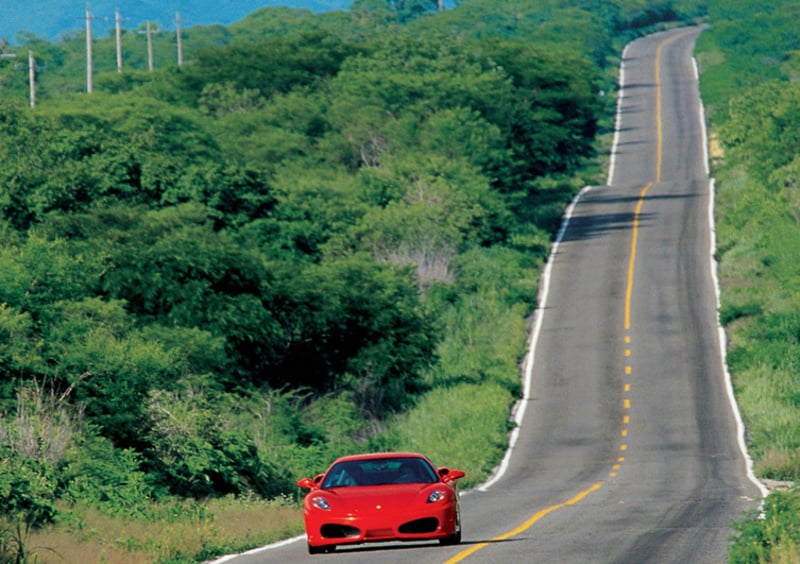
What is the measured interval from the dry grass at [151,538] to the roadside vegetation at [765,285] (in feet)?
23.1

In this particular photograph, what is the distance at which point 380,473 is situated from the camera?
71.6ft

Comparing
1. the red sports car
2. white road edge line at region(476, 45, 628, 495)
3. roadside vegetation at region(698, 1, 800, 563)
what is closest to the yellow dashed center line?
the red sports car

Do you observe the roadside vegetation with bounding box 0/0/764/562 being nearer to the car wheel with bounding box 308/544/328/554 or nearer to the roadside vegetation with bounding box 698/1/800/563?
the car wheel with bounding box 308/544/328/554

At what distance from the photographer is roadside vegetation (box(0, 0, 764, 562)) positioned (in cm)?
2834

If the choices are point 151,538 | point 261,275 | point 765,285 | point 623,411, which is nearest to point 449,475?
point 151,538

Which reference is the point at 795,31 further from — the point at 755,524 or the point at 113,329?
the point at 755,524

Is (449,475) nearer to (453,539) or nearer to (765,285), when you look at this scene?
(453,539)

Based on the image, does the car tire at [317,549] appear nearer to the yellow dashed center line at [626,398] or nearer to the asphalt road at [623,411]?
the asphalt road at [623,411]

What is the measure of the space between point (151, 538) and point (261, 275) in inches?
1143

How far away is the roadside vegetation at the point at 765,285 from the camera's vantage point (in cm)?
2288

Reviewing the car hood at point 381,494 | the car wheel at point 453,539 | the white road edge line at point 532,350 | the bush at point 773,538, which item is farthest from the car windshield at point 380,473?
the white road edge line at point 532,350

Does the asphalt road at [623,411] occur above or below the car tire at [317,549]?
below

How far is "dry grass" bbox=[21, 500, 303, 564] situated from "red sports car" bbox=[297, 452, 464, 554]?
1.63m

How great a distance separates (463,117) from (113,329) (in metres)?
49.9
